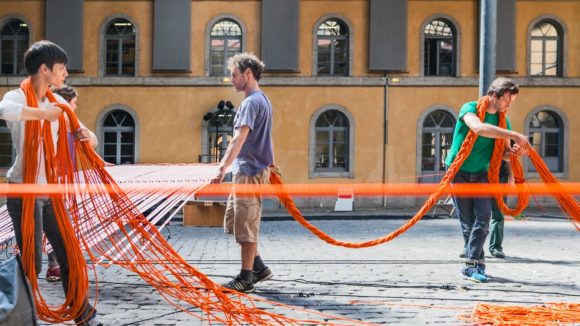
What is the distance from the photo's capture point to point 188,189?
6.27 m

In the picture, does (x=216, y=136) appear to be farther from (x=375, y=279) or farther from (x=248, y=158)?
(x=248, y=158)

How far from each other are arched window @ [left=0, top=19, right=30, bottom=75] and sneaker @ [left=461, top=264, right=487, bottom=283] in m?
20.6

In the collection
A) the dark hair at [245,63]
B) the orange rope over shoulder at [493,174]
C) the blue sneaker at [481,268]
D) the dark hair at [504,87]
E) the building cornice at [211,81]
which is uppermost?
the building cornice at [211,81]

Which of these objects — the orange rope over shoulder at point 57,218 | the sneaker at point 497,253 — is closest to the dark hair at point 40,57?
the orange rope over shoulder at point 57,218

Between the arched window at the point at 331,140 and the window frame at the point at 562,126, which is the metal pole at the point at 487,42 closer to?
the arched window at the point at 331,140

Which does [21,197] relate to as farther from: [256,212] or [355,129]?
[355,129]

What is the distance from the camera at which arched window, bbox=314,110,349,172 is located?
25.4m

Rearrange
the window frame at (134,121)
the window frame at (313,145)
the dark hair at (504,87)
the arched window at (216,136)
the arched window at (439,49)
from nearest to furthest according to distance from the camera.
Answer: the dark hair at (504,87) → the arched window at (216,136) → the window frame at (134,121) → the window frame at (313,145) → the arched window at (439,49)

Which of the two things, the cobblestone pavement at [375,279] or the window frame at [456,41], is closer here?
the cobblestone pavement at [375,279]

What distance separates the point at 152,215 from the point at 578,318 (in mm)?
3115

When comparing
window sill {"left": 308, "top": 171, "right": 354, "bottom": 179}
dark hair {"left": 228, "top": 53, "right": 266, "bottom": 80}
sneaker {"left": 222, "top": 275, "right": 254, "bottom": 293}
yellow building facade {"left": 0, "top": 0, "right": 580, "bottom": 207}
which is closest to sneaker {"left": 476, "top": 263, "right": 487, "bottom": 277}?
sneaker {"left": 222, "top": 275, "right": 254, "bottom": 293}

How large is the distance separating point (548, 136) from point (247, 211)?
2088 centimetres

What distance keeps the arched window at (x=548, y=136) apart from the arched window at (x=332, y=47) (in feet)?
21.0

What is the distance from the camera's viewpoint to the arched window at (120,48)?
25.3 m
